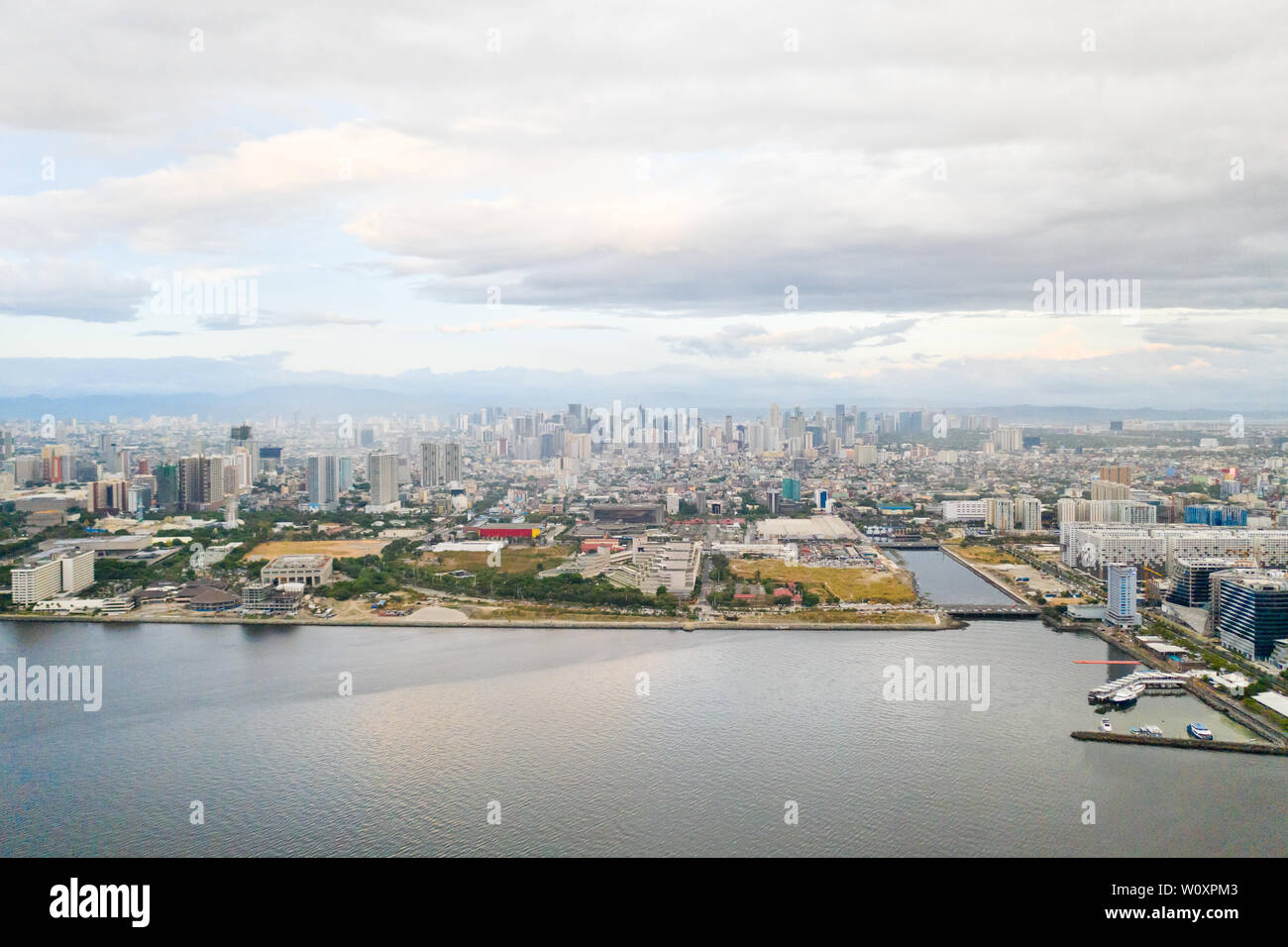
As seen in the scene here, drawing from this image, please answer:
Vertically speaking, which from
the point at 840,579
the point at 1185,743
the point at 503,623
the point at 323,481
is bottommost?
the point at 1185,743

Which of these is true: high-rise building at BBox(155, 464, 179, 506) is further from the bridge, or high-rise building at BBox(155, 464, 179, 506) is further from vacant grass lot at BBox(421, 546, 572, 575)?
the bridge

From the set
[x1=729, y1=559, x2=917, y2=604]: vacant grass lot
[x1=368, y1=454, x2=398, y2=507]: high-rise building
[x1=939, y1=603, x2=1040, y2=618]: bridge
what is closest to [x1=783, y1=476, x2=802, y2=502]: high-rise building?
[x1=729, y1=559, x2=917, y2=604]: vacant grass lot

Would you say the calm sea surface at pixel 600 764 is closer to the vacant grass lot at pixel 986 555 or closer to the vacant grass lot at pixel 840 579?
the vacant grass lot at pixel 840 579

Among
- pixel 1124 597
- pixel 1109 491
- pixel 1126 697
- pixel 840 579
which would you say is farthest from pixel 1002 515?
pixel 1126 697

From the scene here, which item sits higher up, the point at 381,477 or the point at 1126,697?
the point at 381,477

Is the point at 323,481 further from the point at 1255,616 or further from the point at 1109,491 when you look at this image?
the point at 1255,616

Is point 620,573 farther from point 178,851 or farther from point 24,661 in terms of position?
point 178,851

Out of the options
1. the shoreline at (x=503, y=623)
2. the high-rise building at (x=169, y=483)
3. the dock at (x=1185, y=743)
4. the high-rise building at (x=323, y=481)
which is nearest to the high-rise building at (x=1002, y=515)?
the shoreline at (x=503, y=623)
